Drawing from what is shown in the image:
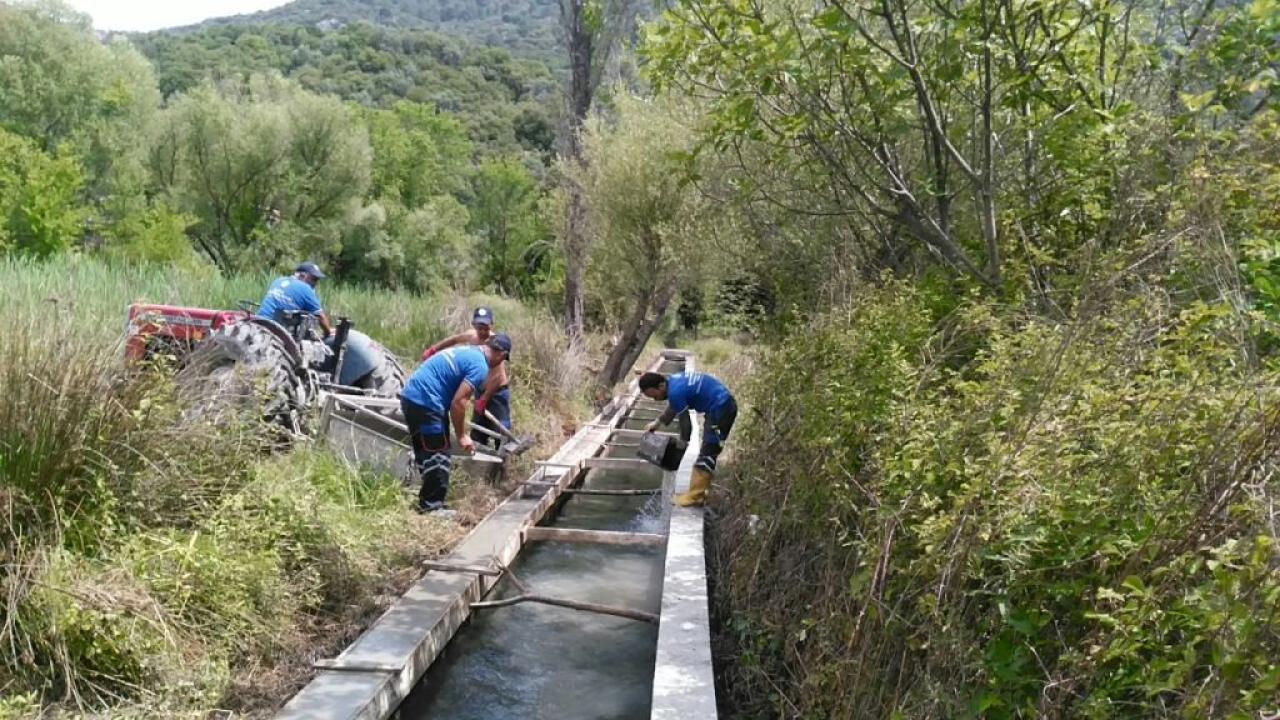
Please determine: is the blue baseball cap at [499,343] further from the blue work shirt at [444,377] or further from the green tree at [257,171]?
the green tree at [257,171]

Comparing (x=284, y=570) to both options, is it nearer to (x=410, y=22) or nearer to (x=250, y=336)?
(x=250, y=336)

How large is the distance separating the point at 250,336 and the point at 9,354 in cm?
316

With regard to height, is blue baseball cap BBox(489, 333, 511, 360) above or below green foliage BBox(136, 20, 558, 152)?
below

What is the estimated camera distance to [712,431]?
789 cm

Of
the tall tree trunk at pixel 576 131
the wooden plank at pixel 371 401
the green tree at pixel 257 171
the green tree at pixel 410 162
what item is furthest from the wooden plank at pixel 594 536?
the green tree at pixel 410 162

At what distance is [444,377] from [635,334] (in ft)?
28.5

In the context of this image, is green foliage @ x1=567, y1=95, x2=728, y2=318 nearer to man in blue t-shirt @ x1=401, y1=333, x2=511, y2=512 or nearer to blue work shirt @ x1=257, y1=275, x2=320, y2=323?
blue work shirt @ x1=257, y1=275, x2=320, y2=323

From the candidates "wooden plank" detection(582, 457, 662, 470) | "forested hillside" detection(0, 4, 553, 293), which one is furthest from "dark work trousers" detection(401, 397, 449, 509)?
"forested hillside" detection(0, 4, 553, 293)

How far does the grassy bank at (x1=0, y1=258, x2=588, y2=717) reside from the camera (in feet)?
12.2

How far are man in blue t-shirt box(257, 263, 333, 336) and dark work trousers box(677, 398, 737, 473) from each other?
12.3 ft

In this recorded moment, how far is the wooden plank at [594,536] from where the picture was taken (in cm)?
726

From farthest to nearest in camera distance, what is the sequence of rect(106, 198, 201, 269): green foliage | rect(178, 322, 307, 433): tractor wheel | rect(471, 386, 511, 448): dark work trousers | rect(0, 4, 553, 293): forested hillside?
rect(0, 4, 553, 293): forested hillside
rect(106, 198, 201, 269): green foliage
rect(471, 386, 511, 448): dark work trousers
rect(178, 322, 307, 433): tractor wheel

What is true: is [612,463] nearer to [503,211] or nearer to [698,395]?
A: [698,395]

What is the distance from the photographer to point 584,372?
15.2 metres
